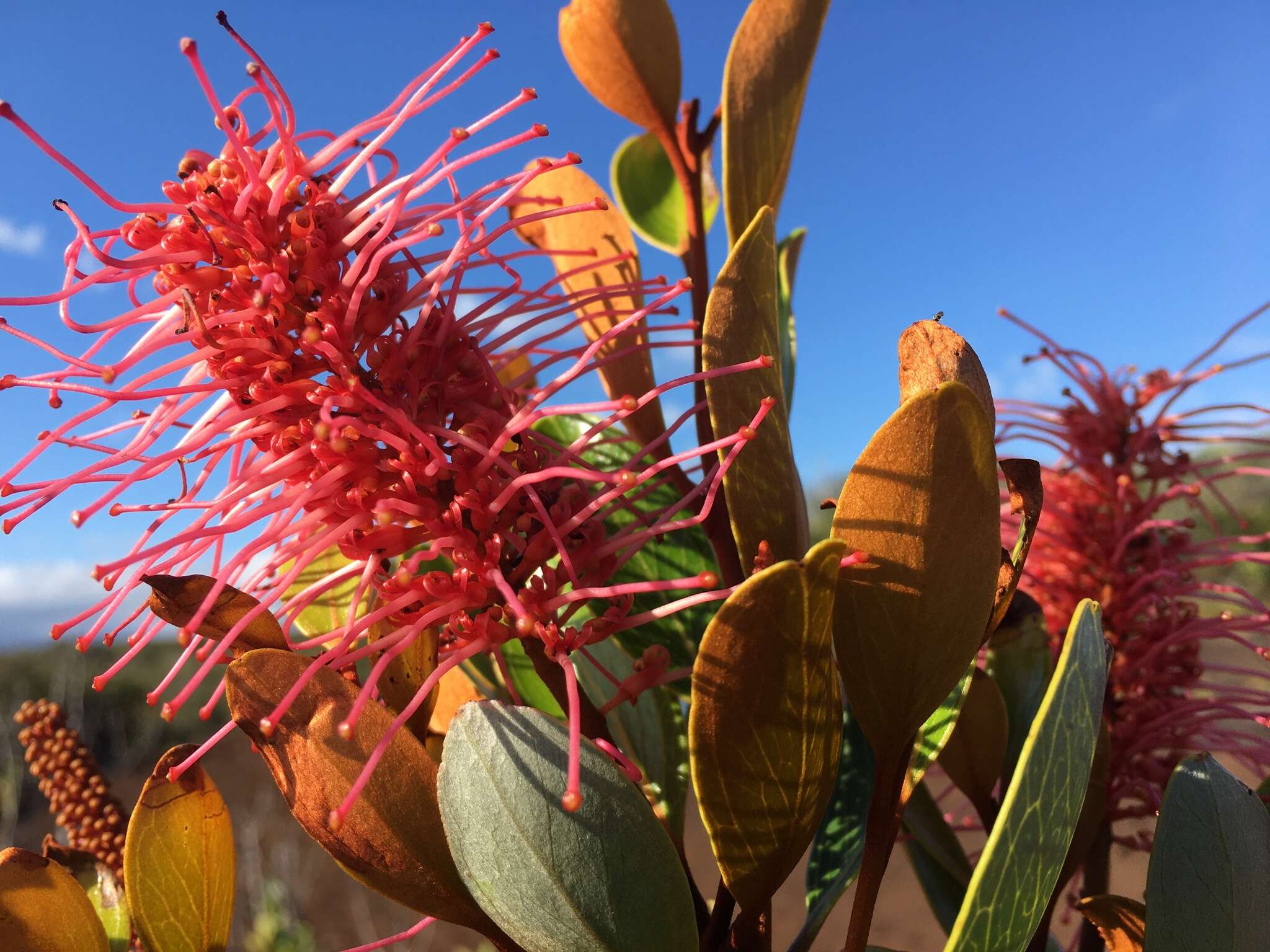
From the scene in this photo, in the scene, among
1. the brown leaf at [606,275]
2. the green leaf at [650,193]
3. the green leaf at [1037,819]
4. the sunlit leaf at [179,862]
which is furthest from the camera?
the green leaf at [650,193]

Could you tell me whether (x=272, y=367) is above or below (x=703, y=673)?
above

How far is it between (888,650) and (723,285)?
5.6 inches

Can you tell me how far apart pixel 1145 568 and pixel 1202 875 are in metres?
0.40

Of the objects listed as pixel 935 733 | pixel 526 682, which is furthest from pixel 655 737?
pixel 935 733

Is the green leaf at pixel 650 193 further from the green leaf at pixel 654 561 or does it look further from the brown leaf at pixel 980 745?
the brown leaf at pixel 980 745

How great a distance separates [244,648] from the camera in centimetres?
35

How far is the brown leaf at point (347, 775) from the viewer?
311 millimetres

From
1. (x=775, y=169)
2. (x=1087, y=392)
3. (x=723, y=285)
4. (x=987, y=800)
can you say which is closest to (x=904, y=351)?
(x=723, y=285)

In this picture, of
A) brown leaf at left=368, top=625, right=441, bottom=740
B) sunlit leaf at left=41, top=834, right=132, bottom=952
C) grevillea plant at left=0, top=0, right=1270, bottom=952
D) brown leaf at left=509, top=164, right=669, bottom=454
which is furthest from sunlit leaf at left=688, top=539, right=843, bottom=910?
sunlit leaf at left=41, top=834, right=132, bottom=952

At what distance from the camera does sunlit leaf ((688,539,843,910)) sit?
0.27 m

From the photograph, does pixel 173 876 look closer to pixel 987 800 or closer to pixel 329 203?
pixel 329 203

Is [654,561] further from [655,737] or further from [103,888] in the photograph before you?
[103,888]

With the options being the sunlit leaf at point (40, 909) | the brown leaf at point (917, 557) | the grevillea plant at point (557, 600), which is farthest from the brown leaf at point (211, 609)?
the brown leaf at point (917, 557)

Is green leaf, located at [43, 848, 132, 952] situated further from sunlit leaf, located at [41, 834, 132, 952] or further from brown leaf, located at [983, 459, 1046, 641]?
brown leaf, located at [983, 459, 1046, 641]
